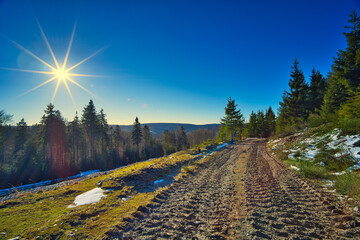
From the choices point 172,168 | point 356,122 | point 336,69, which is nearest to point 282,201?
point 172,168

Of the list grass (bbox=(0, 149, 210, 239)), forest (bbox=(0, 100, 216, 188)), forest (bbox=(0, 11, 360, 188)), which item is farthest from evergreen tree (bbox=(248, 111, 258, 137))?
grass (bbox=(0, 149, 210, 239))

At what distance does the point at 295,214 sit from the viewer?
10.7 feet

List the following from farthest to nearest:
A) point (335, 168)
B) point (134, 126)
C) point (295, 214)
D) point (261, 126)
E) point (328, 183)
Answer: point (134, 126), point (261, 126), point (335, 168), point (328, 183), point (295, 214)

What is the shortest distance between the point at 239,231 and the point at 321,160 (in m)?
6.74

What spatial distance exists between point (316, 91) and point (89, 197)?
107ft

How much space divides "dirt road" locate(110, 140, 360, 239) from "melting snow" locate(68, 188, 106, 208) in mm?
2278

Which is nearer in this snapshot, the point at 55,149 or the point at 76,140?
the point at 55,149

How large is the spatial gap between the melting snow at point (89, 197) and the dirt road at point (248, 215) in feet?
7.47

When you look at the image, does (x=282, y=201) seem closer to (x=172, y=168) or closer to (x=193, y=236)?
(x=193, y=236)

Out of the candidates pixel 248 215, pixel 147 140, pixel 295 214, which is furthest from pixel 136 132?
pixel 295 214

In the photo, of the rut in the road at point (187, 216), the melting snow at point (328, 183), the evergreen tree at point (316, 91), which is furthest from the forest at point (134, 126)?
the rut in the road at point (187, 216)

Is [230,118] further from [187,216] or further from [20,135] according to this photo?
[20,135]

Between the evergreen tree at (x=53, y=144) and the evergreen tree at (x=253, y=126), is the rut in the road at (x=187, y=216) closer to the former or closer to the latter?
the evergreen tree at (x=53, y=144)

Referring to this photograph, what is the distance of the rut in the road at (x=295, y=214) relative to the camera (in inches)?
103
